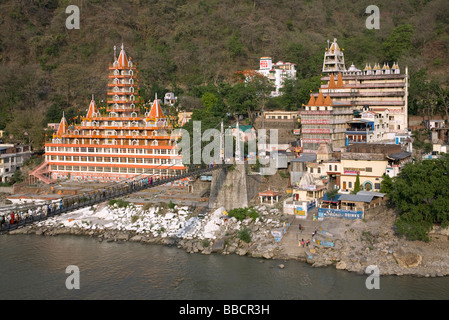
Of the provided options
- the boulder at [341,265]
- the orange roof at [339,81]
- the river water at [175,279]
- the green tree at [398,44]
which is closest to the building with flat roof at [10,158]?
the river water at [175,279]

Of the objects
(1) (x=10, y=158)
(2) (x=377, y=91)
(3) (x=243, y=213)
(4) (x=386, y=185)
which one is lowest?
(3) (x=243, y=213)

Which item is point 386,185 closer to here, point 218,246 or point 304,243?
point 304,243

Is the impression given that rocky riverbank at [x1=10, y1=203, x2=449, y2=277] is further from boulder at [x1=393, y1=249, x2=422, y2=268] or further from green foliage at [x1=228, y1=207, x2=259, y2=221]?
green foliage at [x1=228, y1=207, x2=259, y2=221]

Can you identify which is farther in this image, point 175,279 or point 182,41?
point 182,41

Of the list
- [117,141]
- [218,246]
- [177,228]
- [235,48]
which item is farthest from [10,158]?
[235,48]

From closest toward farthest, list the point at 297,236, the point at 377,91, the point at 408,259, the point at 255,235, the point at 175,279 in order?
the point at 175,279, the point at 408,259, the point at 297,236, the point at 255,235, the point at 377,91

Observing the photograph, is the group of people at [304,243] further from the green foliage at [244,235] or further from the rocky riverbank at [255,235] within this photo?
the green foliage at [244,235]

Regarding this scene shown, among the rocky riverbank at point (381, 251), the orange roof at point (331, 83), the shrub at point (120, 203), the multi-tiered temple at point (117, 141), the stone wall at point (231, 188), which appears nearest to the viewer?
the rocky riverbank at point (381, 251)
